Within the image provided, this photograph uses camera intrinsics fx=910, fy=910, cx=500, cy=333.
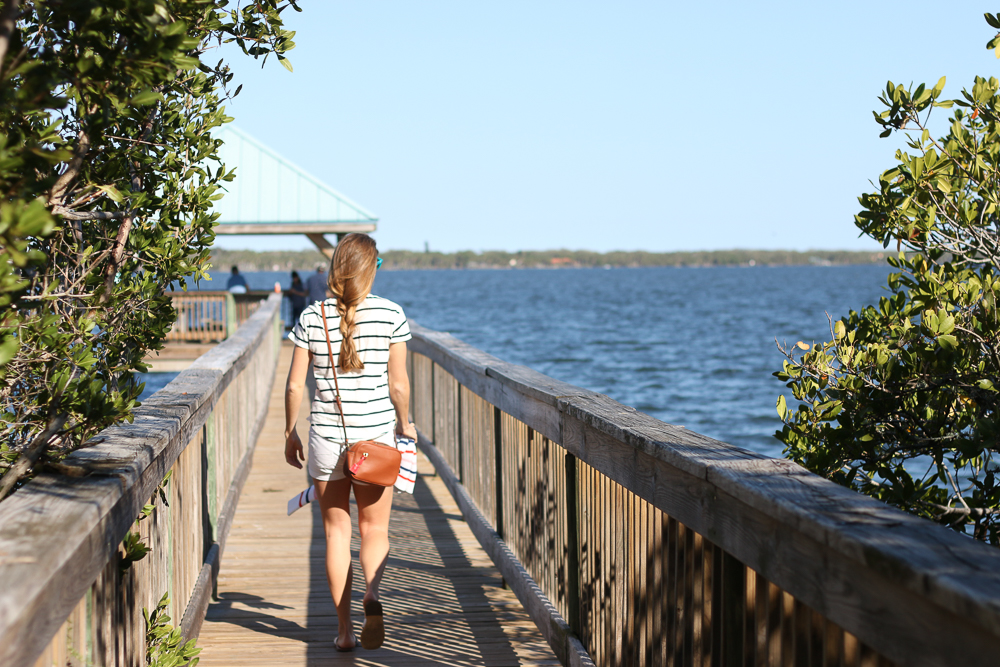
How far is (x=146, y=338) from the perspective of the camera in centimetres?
357

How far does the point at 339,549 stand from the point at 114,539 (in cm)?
190

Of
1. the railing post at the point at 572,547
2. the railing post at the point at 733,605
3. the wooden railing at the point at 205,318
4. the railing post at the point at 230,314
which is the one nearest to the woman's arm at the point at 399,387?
the railing post at the point at 572,547

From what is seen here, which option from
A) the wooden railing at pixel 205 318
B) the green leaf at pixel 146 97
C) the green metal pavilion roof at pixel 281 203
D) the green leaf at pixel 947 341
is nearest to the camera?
the green leaf at pixel 146 97

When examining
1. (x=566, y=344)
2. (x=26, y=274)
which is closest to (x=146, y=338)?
(x=26, y=274)

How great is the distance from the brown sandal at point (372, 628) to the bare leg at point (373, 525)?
14cm

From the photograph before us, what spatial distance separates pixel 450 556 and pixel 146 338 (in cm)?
282

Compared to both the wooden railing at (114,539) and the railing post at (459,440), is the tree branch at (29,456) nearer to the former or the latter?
the wooden railing at (114,539)

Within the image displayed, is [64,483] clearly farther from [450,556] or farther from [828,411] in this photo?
[450,556]

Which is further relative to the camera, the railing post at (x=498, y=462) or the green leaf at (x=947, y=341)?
the railing post at (x=498, y=462)

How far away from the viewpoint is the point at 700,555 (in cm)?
249

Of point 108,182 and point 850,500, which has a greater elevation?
point 108,182

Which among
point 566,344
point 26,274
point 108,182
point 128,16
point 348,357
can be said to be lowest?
point 566,344

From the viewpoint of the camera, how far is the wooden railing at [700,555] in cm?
148

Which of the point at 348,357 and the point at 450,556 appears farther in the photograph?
the point at 450,556
